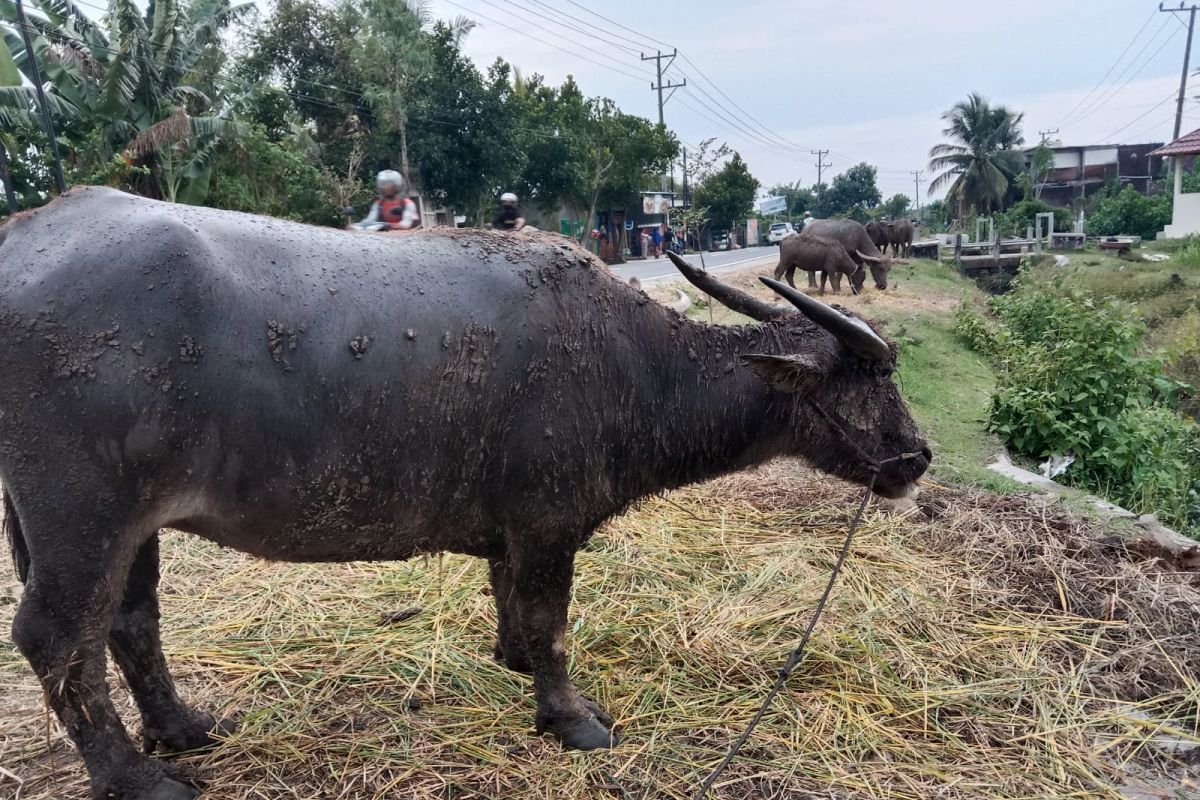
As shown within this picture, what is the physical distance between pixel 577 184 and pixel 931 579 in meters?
29.7

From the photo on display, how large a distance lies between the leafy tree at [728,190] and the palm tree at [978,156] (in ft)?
35.9

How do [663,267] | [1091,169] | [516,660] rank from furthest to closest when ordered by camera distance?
[1091,169] < [663,267] < [516,660]

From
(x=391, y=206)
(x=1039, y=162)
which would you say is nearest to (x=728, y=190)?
(x=1039, y=162)

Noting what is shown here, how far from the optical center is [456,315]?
2.78m

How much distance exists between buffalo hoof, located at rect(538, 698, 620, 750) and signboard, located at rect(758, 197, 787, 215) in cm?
7244

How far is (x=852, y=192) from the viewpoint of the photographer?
249 ft

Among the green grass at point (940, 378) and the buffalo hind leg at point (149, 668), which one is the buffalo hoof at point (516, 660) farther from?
the green grass at point (940, 378)

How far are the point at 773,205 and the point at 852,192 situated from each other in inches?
331

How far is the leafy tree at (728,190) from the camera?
44.7m

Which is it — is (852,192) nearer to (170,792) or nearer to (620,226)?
(620,226)

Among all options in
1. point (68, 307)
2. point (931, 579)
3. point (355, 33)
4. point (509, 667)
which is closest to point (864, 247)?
point (931, 579)

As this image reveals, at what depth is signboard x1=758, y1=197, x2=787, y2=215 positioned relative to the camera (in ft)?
239

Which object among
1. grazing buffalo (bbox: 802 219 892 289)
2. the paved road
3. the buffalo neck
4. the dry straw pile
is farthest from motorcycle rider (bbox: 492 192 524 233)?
grazing buffalo (bbox: 802 219 892 289)

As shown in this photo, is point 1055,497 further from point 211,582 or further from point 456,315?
point 211,582
